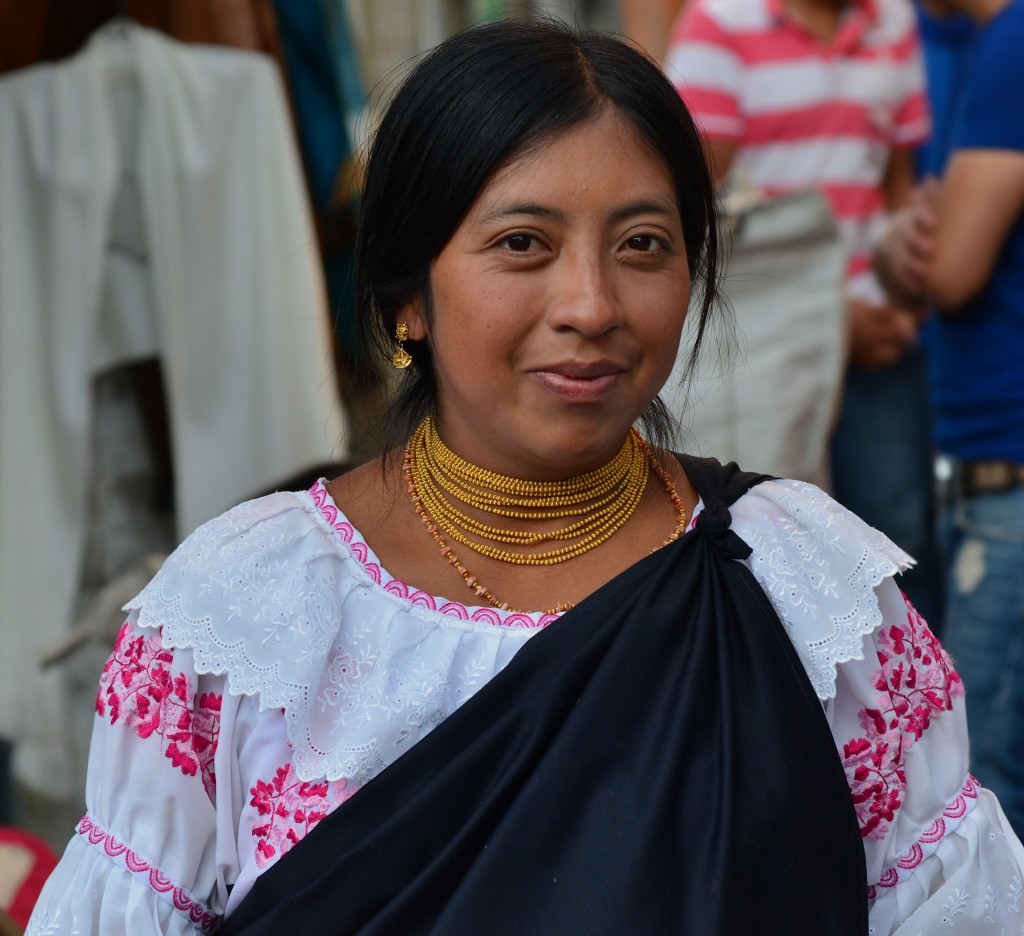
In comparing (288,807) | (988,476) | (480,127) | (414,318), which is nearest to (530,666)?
(288,807)

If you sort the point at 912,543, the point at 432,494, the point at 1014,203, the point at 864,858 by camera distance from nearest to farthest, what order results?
1. the point at 864,858
2. the point at 432,494
3. the point at 1014,203
4. the point at 912,543

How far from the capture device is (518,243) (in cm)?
152

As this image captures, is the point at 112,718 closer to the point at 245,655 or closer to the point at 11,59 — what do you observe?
the point at 245,655

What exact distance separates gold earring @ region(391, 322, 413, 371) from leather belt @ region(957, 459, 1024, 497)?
1409 millimetres

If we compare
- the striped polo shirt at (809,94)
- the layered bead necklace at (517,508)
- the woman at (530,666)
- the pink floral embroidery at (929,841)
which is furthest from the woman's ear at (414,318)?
the striped polo shirt at (809,94)

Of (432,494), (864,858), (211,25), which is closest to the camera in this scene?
(864,858)

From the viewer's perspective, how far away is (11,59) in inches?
118

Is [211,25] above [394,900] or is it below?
above

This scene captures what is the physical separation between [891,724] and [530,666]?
1.34ft

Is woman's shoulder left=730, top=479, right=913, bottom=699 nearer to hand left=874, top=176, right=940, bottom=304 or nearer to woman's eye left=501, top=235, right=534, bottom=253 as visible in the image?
woman's eye left=501, top=235, right=534, bottom=253

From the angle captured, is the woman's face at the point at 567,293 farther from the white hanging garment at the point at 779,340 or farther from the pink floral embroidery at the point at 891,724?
the white hanging garment at the point at 779,340

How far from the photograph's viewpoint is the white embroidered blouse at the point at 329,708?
1.54 meters

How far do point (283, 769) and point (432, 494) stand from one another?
1.12 feet

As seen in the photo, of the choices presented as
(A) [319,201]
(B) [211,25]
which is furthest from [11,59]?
(A) [319,201]
